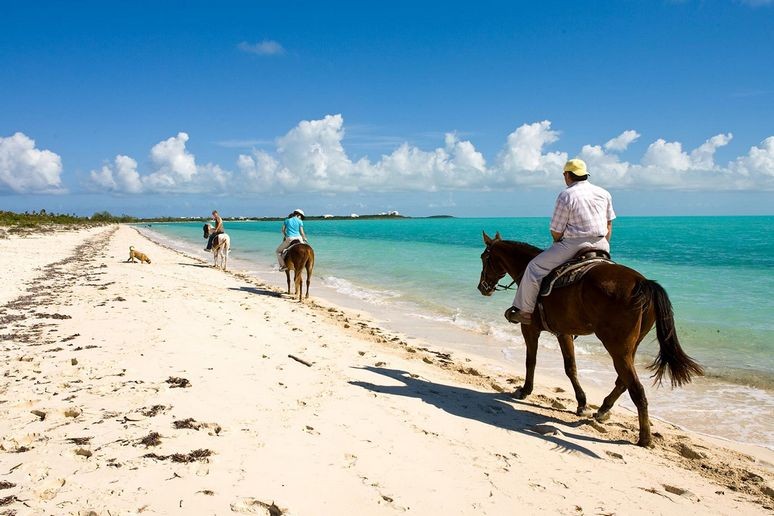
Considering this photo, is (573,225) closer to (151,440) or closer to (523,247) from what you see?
(523,247)

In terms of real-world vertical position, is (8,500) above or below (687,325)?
above

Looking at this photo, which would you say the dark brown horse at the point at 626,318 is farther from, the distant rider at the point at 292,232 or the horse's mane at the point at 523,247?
the distant rider at the point at 292,232

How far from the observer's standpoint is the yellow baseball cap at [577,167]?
594 centimetres

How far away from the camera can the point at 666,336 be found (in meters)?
5.18

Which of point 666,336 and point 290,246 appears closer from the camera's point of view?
point 666,336

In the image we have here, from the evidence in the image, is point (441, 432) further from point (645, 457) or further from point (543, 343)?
point (543, 343)

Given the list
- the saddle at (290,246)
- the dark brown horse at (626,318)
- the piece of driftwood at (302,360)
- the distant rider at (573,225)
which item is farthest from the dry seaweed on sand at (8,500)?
the saddle at (290,246)

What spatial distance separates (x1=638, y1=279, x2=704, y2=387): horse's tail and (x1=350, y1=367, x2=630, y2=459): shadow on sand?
1021 millimetres

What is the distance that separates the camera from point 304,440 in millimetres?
4453

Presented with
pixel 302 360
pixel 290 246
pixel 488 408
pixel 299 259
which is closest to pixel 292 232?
pixel 290 246

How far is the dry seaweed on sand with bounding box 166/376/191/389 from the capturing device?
5.56 m

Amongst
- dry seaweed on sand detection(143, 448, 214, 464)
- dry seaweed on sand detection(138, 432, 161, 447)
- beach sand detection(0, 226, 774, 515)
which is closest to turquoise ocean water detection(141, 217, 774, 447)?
beach sand detection(0, 226, 774, 515)

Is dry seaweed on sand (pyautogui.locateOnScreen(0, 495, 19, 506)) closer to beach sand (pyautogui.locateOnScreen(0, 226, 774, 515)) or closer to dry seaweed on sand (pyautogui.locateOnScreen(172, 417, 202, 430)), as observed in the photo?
beach sand (pyautogui.locateOnScreen(0, 226, 774, 515))

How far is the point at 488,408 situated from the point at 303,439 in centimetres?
269
